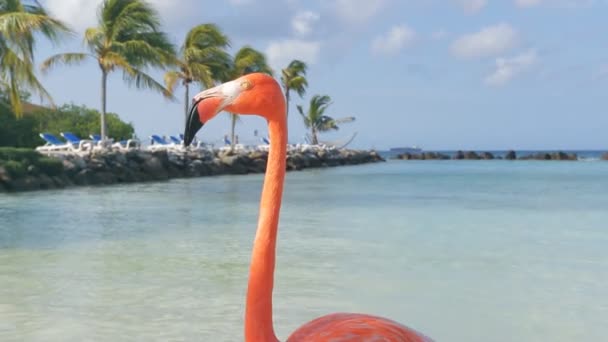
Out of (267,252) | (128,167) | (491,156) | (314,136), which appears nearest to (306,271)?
(267,252)

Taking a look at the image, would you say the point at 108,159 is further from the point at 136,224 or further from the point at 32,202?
the point at 136,224

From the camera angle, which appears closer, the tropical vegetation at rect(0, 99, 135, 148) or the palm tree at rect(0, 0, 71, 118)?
the palm tree at rect(0, 0, 71, 118)

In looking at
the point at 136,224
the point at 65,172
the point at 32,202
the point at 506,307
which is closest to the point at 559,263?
the point at 506,307

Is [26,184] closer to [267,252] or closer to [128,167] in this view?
[128,167]

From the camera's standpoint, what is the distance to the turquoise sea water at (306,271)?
4430 millimetres

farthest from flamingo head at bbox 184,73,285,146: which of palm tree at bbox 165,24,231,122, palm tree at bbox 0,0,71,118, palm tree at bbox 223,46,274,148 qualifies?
palm tree at bbox 223,46,274,148

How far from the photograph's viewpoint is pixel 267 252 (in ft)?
6.56

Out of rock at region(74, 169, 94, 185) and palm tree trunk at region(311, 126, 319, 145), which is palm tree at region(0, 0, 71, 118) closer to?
rock at region(74, 169, 94, 185)

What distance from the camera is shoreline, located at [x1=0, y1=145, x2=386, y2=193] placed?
16.8 m

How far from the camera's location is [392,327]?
217 cm

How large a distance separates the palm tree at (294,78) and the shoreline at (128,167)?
837 cm

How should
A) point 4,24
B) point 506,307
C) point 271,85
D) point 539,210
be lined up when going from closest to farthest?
point 271,85 → point 506,307 → point 539,210 → point 4,24

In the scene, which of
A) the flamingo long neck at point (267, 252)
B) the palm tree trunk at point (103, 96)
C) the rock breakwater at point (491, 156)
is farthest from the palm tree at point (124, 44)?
→ the rock breakwater at point (491, 156)

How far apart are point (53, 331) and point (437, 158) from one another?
72.3m
